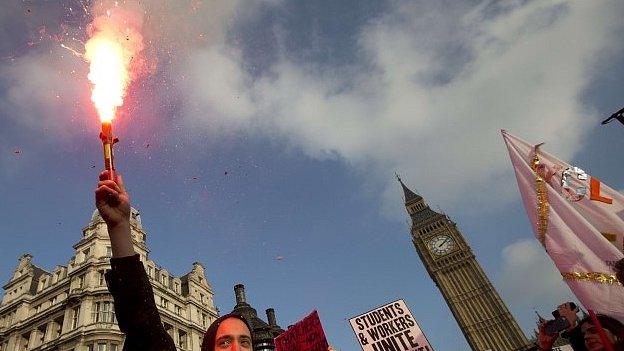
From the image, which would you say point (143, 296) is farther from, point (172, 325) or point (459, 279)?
point (459, 279)

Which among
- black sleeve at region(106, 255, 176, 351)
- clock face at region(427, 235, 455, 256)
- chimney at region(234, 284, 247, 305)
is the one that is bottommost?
black sleeve at region(106, 255, 176, 351)

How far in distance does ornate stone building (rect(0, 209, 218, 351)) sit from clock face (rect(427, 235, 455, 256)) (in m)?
57.7

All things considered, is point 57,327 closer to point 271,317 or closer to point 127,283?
point 271,317

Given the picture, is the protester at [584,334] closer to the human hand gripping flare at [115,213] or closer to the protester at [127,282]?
the protester at [127,282]

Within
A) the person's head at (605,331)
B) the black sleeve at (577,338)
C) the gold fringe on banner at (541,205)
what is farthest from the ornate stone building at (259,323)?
the person's head at (605,331)

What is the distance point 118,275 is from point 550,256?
239 inches

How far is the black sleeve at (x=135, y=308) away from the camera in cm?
158

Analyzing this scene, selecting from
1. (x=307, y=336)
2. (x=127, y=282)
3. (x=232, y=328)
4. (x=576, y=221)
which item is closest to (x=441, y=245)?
(x=307, y=336)

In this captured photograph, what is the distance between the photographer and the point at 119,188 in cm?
176

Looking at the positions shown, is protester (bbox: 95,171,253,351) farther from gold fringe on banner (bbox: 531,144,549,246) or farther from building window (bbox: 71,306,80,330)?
building window (bbox: 71,306,80,330)

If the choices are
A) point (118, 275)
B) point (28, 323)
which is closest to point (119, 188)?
point (118, 275)

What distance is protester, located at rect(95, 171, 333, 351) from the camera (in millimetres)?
1582

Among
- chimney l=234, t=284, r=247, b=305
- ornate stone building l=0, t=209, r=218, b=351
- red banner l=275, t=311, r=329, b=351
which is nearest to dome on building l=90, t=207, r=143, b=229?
ornate stone building l=0, t=209, r=218, b=351

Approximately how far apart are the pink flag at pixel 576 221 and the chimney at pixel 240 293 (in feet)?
75.6
